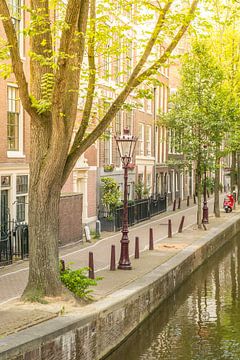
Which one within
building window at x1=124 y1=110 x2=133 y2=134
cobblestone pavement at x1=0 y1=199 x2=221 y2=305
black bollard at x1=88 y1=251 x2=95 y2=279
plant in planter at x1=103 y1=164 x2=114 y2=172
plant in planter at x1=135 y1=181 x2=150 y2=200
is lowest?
cobblestone pavement at x1=0 y1=199 x2=221 y2=305

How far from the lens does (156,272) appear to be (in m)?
15.0

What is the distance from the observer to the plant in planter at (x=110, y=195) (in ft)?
90.5

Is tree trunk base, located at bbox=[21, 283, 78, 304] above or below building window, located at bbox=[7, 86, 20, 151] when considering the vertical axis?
below

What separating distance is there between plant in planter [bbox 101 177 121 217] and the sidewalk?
1486 mm

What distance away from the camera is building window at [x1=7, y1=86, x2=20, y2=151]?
1986 cm

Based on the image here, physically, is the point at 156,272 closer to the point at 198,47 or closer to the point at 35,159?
the point at 35,159

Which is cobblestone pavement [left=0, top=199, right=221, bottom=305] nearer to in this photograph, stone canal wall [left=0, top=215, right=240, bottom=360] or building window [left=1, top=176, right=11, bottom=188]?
stone canal wall [left=0, top=215, right=240, bottom=360]

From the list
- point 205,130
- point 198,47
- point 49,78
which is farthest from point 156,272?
point 198,47

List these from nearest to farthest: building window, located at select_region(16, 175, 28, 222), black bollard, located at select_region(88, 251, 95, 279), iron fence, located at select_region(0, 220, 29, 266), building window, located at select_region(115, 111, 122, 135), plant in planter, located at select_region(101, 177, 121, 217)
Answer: black bollard, located at select_region(88, 251, 95, 279), iron fence, located at select_region(0, 220, 29, 266), building window, located at select_region(16, 175, 28, 222), plant in planter, located at select_region(101, 177, 121, 217), building window, located at select_region(115, 111, 122, 135)

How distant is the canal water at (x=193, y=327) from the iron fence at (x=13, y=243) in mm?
4524

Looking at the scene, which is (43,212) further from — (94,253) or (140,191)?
(140,191)

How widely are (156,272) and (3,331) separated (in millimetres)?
6790

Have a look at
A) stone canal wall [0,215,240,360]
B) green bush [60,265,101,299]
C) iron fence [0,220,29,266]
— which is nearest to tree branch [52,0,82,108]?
green bush [60,265,101,299]

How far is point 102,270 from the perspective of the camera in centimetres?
1569
